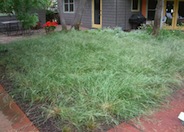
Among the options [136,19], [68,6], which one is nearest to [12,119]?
[136,19]

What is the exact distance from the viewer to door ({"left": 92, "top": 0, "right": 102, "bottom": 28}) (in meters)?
11.2

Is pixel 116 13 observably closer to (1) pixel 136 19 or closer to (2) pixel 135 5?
(1) pixel 136 19

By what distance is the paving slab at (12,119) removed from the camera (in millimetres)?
2172

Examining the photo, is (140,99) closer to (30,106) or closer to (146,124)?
(146,124)

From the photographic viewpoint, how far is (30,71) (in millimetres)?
3539

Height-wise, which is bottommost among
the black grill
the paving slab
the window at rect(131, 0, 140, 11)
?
the paving slab

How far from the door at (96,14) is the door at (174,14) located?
3.42 metres

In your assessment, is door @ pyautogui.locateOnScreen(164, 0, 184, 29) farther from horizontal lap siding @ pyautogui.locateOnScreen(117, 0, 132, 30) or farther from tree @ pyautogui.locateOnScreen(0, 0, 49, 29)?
tree @ pyautogui.locateOnScreen(0, 0, 49, 29)

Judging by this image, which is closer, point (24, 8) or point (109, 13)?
point (24, 8)

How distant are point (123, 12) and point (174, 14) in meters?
2.44

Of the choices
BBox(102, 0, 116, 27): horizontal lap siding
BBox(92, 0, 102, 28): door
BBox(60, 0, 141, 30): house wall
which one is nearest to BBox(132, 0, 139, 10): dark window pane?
BBox(60, 0, 141, 30): house wall

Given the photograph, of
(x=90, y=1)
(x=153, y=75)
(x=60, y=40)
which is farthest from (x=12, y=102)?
(x=90, y=1)

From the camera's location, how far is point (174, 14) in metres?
9.72

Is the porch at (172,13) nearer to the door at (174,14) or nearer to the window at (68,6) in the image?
the door at (174,14)
